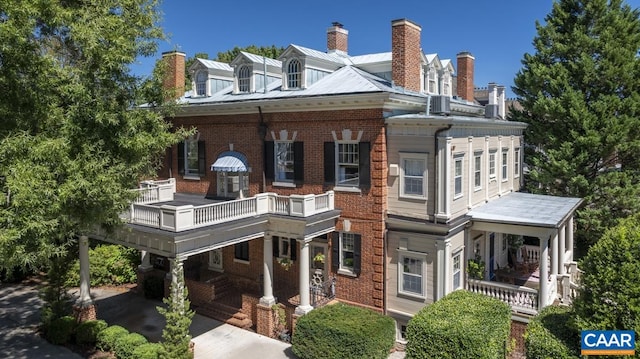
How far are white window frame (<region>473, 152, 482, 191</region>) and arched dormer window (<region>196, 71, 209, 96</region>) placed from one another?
46.3 ft

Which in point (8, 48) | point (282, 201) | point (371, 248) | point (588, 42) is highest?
point (588, 42)

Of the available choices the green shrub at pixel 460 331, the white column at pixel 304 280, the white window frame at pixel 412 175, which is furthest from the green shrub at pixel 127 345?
the white window frame at pixel 412 175

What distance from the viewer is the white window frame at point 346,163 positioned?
707 inches

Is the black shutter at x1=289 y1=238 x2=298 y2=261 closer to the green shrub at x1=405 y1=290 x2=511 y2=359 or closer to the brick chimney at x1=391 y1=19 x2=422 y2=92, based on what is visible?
the green shrub at x1=405 y1=290 x2=511 y2=359

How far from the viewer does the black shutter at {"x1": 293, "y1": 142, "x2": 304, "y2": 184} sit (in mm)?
A: 19203

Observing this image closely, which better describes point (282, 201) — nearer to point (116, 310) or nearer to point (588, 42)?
point (116, 310)

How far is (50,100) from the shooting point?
1253 cm

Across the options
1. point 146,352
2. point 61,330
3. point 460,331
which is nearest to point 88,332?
point 61,330

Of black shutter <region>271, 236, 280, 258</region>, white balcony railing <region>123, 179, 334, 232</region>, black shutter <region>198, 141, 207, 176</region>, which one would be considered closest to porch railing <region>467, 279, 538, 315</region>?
white balcony railing <region>123, 179, 334, 232</region>

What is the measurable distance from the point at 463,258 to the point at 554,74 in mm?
13153

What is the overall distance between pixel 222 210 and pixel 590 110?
19937mm

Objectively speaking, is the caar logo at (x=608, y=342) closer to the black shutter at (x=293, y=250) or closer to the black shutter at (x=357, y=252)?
the black shutter at (x=357, y=252)

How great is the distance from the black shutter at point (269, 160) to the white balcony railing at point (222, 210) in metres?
2.47

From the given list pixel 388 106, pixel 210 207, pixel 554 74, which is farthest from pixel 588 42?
pixel 210 207
